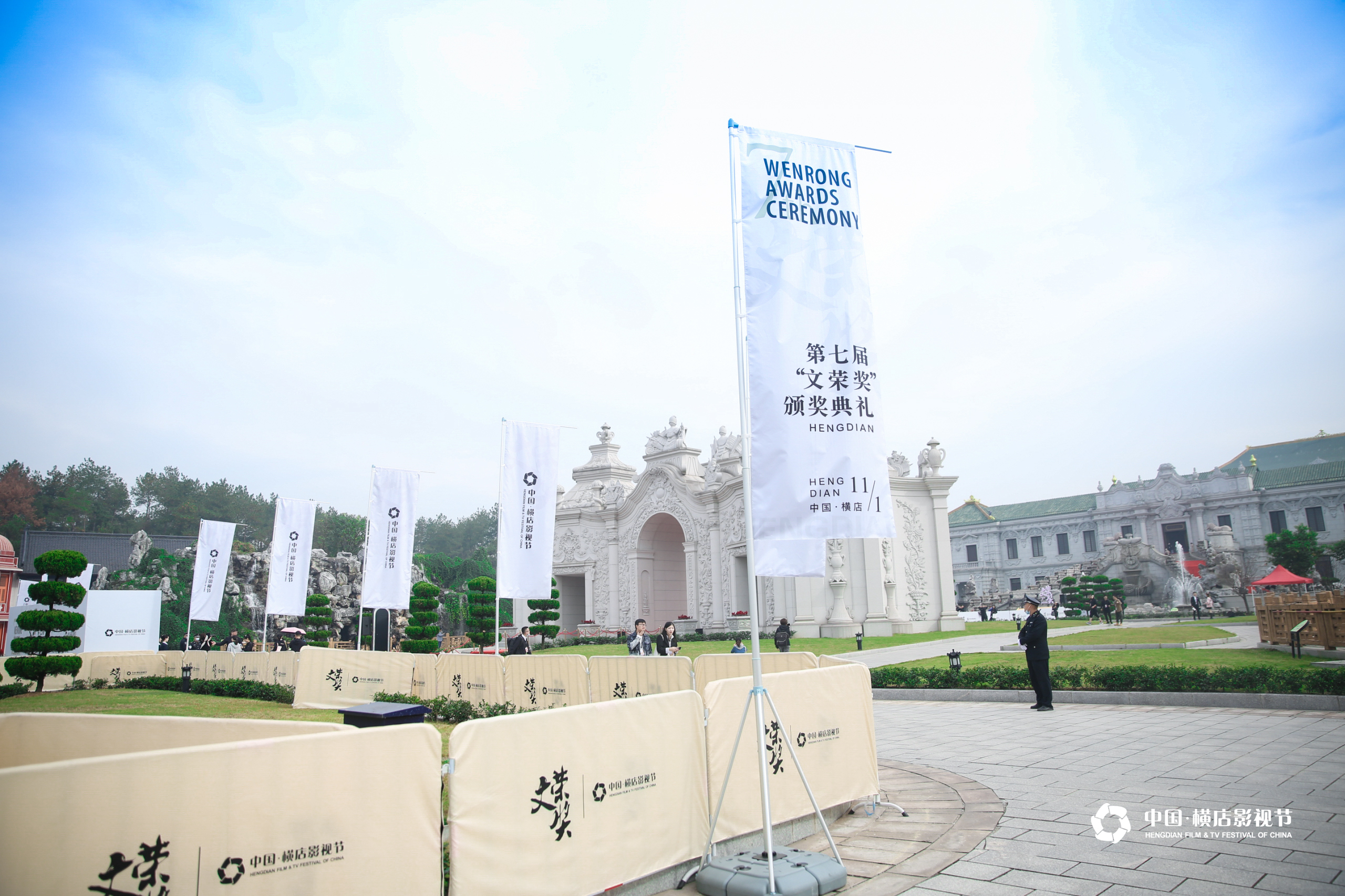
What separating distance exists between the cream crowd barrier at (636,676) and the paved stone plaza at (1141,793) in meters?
2.67

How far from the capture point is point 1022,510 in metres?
72.6

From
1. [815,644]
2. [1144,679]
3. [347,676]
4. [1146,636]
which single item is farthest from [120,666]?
[1146,636]

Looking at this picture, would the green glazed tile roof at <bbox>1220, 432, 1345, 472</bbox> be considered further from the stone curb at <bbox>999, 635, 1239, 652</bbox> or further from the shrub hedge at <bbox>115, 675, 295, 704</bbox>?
the shrub hedge at <bbox>115, 675, 295, 704</bbox>

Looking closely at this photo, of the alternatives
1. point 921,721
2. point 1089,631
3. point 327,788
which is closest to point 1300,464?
point 1089,631

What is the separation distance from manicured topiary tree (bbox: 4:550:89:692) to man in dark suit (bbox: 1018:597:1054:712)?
20.0m

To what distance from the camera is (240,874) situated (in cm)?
352

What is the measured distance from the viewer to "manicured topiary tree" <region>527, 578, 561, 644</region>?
31562 mm

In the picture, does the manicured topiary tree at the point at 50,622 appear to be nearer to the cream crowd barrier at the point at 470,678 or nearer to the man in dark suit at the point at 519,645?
the cream crowd barrier at the point at 470,678

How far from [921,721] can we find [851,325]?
7995 mm

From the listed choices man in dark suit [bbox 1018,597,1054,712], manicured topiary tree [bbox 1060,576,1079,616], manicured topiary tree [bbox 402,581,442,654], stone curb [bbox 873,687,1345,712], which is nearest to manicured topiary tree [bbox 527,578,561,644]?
manicured topiary tree [bbox 402,581,442,654]

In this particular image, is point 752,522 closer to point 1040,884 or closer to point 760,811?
point 760,811

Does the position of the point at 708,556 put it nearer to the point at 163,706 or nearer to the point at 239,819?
the point at 163,706

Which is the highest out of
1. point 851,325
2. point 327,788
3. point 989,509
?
point 989,509

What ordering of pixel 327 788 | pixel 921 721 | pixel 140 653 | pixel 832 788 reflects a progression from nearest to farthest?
1. pixel 327 788
2. pixel 832 788
3. pixel 921 721
4. pixel 140 653
